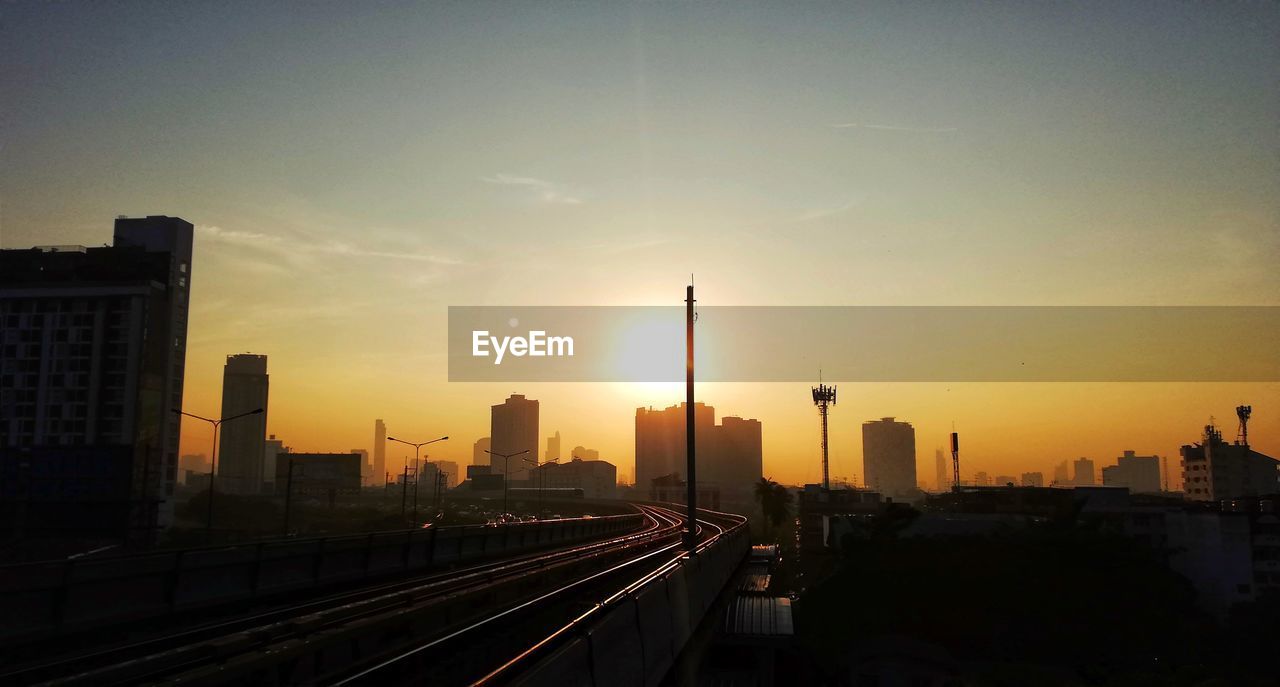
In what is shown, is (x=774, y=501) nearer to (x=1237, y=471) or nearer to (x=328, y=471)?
(x=328, y=471)

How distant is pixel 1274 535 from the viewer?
90312 millimetres

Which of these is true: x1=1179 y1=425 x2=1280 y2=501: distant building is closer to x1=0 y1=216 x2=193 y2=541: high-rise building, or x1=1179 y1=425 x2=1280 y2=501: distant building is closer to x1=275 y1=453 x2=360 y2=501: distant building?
x1=275 y1=453 x2=360 y2=501: distant building

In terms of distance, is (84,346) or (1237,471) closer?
(84,346)

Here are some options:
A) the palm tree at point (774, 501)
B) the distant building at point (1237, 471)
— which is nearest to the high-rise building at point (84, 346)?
the palm tree at point (774, 501)

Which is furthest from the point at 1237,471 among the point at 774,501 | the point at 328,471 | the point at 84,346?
the point at 84,346

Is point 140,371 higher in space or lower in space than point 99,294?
lower

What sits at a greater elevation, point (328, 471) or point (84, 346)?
point (84, 346)

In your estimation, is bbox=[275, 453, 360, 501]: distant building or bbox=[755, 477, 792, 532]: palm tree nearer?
bbox=[755, 477, 792, 532]: palm tree

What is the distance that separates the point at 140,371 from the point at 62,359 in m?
9.25

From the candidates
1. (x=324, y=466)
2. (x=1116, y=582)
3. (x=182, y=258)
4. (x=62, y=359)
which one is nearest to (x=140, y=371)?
(x=62, y=359)

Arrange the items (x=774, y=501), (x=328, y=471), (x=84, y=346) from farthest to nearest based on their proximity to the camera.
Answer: (x=328, y=471) < (x=774, y=501) < (x=84, y=346)

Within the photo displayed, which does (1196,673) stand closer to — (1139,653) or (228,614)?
(1139,653)

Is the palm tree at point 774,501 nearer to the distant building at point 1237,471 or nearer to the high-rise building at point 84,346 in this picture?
the high-rise building at point 84,346

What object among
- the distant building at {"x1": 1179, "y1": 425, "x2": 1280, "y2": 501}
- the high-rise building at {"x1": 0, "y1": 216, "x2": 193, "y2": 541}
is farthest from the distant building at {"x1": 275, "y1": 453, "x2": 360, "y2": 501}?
the distant building at {"x1": 1179, "y1": 425, "x2": 1280, "y2": 501}
